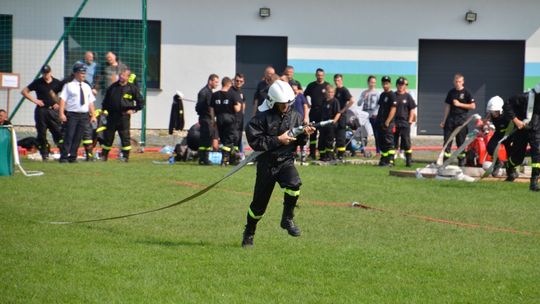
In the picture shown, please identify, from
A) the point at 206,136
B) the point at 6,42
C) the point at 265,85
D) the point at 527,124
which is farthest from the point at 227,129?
the point at 6,42

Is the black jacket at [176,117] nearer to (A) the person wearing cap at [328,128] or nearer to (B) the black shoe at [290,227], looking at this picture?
(A) the person wearing cap at [328,128]

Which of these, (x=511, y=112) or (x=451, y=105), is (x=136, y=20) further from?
(x=511, y=112)

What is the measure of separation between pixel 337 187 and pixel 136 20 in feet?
43.3

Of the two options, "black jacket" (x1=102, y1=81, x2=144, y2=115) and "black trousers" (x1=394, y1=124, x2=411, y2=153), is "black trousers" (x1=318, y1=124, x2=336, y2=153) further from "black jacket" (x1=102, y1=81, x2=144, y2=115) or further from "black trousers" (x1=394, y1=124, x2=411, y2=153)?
"black jacket" (x1=102, y1=81, x2=144, y2=115)

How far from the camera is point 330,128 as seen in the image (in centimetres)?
2127

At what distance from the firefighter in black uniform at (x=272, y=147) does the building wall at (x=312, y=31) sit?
18.0 meters

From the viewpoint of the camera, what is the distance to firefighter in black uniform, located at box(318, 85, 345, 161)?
2136 cm

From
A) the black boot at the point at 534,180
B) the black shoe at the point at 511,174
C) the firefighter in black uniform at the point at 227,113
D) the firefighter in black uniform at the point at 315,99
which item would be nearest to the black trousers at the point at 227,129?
the firefighter in black uniform at the point at 227,113

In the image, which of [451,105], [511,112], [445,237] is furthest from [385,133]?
[445,237]

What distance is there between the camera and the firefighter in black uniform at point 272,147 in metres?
9.62

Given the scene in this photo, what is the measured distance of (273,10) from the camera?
2786 centimetres

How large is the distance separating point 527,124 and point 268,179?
783 cm

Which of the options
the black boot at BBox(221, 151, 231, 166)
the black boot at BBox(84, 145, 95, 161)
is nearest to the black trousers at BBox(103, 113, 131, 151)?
the black boot at BBox(84, 145, 95, 161)

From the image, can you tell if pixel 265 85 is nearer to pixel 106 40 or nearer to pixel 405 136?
pixel 405 136
